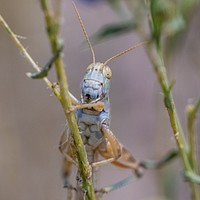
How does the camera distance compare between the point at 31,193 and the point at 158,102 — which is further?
the point at 31,193


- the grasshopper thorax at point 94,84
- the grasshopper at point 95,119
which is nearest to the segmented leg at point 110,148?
the grasshopper at point 95,119

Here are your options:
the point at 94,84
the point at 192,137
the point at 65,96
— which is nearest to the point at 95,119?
the point at 94,84

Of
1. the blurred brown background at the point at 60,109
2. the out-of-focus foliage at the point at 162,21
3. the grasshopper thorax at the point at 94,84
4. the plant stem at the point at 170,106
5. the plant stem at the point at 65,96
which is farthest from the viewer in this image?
the blurred brown background at the point at 60,109

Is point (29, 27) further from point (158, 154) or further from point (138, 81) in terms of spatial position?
point (158, 154)

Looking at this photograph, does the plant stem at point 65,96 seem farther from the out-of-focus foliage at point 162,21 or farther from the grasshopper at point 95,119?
Result: the out-of-focus foliage at point 162,21

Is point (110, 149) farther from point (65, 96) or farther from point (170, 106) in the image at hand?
point (65, 96)

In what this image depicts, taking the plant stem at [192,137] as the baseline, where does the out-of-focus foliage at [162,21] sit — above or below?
above

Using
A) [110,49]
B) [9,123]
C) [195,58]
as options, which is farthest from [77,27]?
[195,58]
